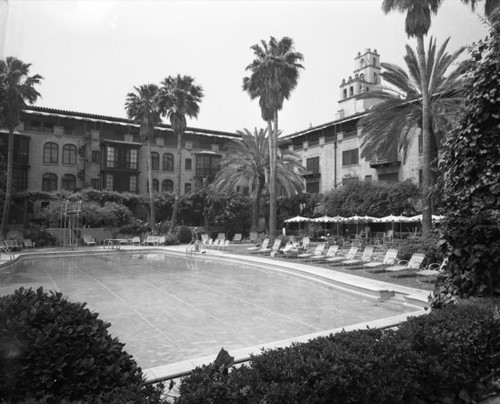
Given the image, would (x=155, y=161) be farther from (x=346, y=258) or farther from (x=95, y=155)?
(x=346, y=258)

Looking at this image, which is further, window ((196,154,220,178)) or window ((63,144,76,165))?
window ((196,154,220,178))

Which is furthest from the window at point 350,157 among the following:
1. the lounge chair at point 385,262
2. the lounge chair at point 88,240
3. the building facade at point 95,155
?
the lounge chair at point 88,240

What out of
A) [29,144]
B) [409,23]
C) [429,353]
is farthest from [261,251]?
[29,144]

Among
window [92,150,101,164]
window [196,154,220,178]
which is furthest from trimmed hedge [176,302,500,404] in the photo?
window [196,154,220,178]

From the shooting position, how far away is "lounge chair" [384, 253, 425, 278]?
42.3 feet

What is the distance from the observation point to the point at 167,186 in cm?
4988

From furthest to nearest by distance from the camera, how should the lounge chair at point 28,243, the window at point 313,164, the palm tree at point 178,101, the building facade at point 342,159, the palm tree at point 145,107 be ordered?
the window at point 313,164, the palm tree at point 145,107, the building facade at point 342,159, the palm tree at point 178,101, the lounge chair at point 28,243

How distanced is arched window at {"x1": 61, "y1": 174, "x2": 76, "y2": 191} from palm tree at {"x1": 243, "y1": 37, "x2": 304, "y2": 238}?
25183mm

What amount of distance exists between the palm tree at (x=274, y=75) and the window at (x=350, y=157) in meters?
15.2

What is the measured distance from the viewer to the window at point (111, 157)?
1783 inches

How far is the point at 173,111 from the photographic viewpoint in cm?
3594

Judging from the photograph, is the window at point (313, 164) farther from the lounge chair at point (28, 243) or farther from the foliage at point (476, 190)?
the foliage at point (476, 190)

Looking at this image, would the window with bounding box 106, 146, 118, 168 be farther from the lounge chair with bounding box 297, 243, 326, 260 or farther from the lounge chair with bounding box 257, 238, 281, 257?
the lounge chair with bounding box 297, 243, 326, 260

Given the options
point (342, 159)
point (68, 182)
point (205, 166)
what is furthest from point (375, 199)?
point (68, 182)
